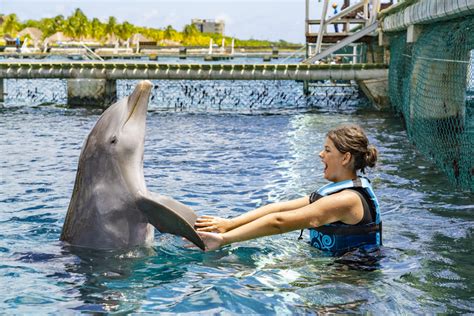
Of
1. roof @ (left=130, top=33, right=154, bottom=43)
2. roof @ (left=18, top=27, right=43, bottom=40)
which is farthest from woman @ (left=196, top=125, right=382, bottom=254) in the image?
roof @ (left=18, top=27, right=43, bottom=40)

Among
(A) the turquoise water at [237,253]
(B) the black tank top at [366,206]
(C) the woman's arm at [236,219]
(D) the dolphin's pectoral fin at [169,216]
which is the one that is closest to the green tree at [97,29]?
(A) the turquoise water at [237,253]

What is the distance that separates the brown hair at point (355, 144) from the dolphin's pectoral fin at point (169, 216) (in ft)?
3.61

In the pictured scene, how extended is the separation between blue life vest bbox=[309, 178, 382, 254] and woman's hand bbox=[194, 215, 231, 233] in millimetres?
633

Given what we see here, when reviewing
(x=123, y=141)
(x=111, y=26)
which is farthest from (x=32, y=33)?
(x=123, y=141)

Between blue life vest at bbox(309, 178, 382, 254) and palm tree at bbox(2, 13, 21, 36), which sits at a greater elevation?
palm tree at bbox(2, 13, 21, 36)

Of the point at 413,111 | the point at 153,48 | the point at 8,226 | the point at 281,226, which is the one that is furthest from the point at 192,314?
the point at 153,48

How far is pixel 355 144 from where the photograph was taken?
497cm

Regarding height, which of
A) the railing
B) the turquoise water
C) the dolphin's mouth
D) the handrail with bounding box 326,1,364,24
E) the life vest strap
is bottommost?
the turquoise water

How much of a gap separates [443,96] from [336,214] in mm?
7870

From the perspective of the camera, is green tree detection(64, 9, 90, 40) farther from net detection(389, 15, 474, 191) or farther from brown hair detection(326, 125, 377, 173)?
brown hair detection(326, 125, 377, 173)

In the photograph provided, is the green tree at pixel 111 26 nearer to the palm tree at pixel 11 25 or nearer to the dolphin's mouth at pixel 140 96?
the palm tree at pixel 11 25

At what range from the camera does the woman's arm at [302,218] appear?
4.93 m

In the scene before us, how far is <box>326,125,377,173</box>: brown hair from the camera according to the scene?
497 centimetres

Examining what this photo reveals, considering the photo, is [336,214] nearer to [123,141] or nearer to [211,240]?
[211,240]
